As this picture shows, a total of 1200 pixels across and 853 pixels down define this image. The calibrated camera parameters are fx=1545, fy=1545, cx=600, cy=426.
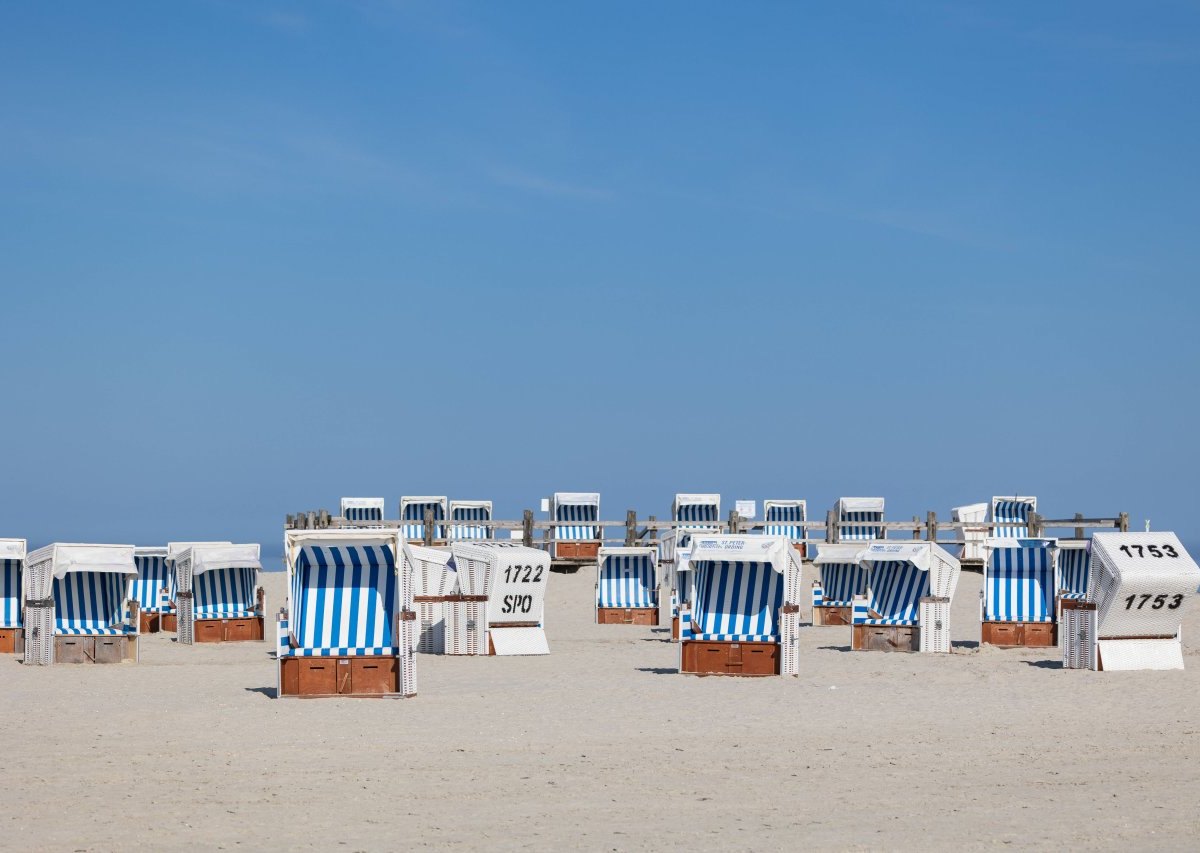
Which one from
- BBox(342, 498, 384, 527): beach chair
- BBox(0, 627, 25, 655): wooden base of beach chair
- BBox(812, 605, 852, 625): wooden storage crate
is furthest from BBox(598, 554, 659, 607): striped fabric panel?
BBox(342, 498, 384, 527): beach chair

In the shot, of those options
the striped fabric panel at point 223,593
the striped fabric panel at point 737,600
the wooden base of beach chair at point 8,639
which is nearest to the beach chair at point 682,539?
the striped fabric panel at point 737,600

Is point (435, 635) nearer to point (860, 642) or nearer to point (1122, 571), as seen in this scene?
point (860, 642)

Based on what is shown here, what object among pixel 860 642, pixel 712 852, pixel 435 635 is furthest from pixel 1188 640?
pixel 712 852

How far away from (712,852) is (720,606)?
9.98 m

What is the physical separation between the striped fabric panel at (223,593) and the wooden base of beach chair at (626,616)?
7.09 meters

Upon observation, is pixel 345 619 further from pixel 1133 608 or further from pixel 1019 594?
pixel 1019 594

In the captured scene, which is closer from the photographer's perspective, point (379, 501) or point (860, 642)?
point (860, 642)

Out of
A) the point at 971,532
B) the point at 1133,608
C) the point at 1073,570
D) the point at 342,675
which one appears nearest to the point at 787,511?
the point at 971,532

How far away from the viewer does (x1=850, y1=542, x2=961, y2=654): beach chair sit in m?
21.2

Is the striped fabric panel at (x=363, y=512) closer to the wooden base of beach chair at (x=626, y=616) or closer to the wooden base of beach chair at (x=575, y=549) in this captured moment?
the wooden base of beach chair at (x=575, y=549)

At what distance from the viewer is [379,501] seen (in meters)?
40.4

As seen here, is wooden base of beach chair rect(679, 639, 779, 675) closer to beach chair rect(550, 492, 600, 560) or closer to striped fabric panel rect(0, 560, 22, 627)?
striped fabric panel rect(0, 560, 22, 627)

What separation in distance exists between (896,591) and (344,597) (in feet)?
30.5

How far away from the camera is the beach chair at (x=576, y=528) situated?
1462 inches
